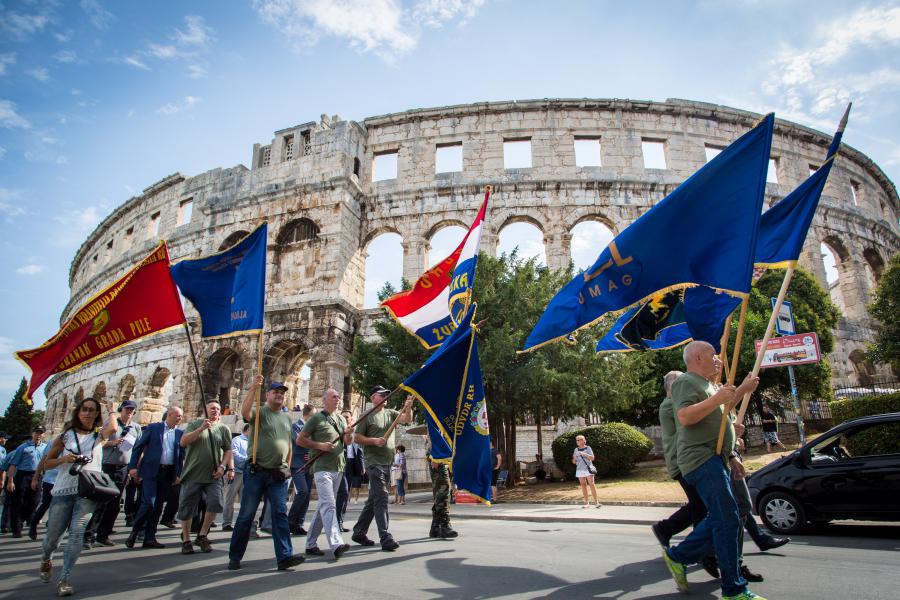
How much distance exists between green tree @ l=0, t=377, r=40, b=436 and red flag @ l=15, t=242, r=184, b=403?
43937 millimetres

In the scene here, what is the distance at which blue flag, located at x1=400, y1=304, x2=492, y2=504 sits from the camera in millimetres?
5367

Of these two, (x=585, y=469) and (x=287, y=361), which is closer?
(x=585, y=469)

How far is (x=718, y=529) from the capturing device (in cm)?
320

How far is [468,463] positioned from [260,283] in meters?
3.08

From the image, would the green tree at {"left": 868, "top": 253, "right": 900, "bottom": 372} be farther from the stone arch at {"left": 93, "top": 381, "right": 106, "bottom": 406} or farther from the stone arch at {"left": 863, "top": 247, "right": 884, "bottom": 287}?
the stone arch at {"left": 93, "top": 381, "right": 106, "bottom": 406}

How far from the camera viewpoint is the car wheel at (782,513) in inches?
239

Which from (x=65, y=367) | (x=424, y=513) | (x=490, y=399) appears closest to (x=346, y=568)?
(x=65, y=367)

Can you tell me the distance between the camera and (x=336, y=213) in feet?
66.5

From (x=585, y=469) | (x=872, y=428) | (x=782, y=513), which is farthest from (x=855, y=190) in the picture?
(x=782, y=513)

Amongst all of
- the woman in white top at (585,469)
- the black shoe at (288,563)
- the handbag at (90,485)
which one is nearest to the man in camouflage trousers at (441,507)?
the black shoe at (288,563)

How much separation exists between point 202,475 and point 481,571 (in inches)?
140

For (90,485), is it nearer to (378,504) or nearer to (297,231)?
(378,504)

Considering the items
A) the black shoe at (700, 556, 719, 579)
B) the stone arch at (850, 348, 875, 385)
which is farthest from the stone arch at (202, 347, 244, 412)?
the stone arch at (850, 348, 875, 385)

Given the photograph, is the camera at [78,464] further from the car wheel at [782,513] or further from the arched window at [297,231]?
the arched window at [297,231]
